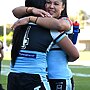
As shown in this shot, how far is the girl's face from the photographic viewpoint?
11.0 ft

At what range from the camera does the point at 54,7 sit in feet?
11.0

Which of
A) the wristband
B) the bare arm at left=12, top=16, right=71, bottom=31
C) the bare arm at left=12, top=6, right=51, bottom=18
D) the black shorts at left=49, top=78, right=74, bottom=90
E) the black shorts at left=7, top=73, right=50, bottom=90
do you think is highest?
the bare arm at left=12, top=6, right=51, bottom=18

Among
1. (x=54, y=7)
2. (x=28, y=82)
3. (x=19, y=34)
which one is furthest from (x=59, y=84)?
(x=54, y=7)

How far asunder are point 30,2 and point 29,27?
233 millimetres

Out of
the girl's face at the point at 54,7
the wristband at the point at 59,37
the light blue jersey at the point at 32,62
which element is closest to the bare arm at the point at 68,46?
the wristband at the point at 59,37

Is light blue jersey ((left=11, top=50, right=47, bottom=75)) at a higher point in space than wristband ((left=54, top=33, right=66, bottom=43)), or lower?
lower

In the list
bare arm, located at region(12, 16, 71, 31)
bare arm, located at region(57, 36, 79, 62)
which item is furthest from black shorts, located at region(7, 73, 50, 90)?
bare arm, located at region(12, 16, 71, 31)

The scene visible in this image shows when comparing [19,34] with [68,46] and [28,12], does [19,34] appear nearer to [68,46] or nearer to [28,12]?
[28,12]

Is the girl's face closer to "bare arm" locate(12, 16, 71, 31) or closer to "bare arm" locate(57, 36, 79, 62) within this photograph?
"bare arm" locate(12, 16, 71, 31)

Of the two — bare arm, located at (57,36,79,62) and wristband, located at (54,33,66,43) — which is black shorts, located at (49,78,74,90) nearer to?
bare arm, located at (57,36,79,62)

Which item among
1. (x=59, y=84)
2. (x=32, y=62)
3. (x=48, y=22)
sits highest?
(x=48, y=22)

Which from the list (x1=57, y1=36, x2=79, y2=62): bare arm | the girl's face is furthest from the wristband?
the girl's face

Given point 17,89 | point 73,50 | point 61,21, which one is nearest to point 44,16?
point 61,21

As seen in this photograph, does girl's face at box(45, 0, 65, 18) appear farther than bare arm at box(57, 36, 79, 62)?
Yes
